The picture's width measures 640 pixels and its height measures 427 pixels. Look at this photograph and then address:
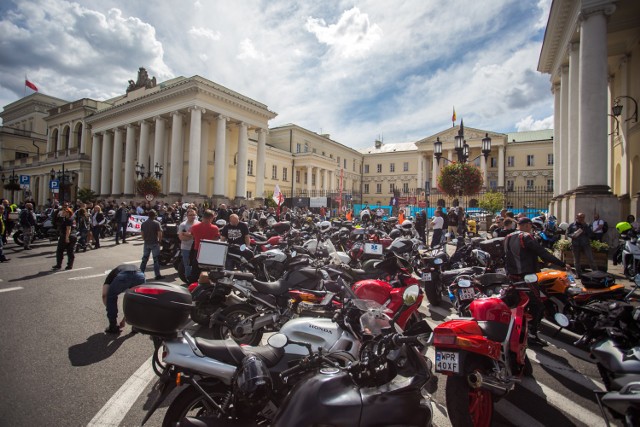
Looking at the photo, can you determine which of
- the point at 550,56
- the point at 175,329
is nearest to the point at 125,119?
the point at 550,56

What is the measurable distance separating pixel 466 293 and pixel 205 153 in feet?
120

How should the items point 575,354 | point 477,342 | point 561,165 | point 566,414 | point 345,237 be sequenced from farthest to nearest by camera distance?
point 561,165, point 345,237, point 575,354, point 566,414, point 477,342

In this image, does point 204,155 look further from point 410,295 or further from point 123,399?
point 410,295

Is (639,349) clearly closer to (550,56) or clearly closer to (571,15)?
(571,15)

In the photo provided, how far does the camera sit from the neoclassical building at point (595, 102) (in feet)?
40.3

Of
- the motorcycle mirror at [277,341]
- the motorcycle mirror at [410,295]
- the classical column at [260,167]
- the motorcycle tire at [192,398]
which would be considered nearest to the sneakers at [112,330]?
the motorcycle tire at [192,398]

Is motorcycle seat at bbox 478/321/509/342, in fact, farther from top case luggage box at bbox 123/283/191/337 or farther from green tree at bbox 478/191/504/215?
green tree at bbox 478/191/504/215

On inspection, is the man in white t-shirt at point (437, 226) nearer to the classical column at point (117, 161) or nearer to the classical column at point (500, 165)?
the classical column at point (117, 161)

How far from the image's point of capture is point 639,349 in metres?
2.63

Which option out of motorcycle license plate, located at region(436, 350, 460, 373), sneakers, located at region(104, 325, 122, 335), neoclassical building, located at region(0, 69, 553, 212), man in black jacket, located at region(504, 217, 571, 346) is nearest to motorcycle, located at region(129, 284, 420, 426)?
motorcycle license plate, located at region(436, 350, 460, 373)

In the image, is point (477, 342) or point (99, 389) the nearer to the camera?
point (477, 342)

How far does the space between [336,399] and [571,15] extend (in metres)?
20.1

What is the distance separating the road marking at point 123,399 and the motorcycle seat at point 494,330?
3404 mm

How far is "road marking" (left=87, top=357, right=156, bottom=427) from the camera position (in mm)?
2946
